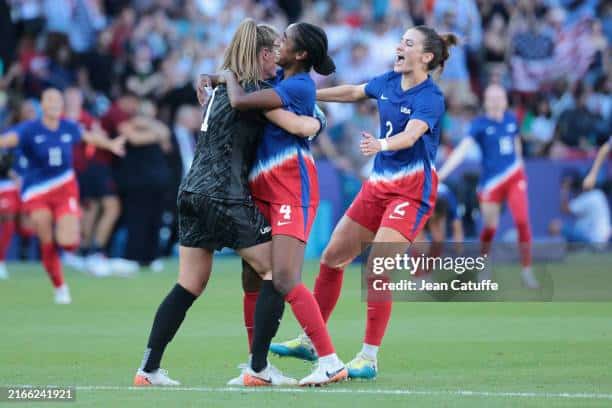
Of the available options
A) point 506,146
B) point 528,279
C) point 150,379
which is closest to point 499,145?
point 506,146

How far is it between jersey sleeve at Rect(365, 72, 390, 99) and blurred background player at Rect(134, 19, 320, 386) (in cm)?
161

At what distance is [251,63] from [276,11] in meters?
16.8

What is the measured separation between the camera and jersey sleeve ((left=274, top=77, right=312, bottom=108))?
8500 millimetres

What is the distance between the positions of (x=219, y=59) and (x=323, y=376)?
14831 mm

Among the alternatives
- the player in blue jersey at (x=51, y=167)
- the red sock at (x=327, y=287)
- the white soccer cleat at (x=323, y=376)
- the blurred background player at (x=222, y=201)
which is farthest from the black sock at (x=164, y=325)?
the player in blue jersey at (x=51, y=167)

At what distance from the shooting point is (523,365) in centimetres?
980

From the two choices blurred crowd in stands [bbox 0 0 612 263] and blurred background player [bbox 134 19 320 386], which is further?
blurred crowd in stands [bbox 0 0 612 263]

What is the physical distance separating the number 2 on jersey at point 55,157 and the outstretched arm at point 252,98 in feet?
26.3

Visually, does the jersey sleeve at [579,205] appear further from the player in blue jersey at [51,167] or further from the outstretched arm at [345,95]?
the outstretched arm at [345,95]

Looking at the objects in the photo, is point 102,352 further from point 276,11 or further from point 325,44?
point 276,11

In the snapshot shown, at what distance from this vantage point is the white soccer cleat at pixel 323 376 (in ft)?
28.0

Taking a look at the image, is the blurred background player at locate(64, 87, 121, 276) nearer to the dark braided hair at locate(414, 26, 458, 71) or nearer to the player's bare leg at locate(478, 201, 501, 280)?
the player's bare leg at locate(478, 201, 501, 280)

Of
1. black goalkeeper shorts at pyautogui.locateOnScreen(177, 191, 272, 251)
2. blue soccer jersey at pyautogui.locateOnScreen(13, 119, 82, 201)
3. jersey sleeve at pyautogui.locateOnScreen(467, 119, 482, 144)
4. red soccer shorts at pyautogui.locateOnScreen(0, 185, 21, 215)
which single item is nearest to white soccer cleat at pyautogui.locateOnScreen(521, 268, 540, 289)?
jersey sleeve at pyautogui.locateOnScreen(467, 119, 482, 144)

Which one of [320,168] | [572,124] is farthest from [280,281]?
[572,124]
